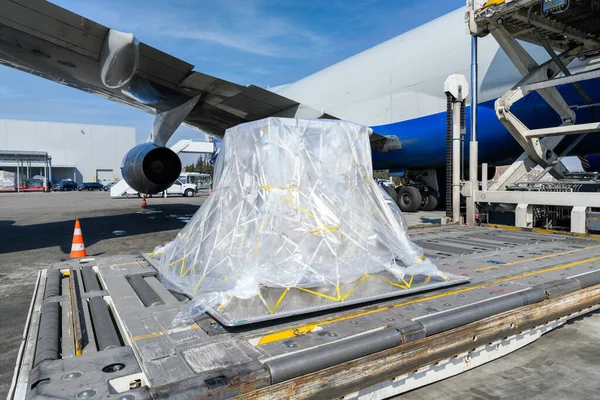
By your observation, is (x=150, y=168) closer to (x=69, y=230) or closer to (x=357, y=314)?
(x=69, y=230)

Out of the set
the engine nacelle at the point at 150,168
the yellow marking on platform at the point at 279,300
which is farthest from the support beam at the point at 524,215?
the engine nacelle at the point at 150,168

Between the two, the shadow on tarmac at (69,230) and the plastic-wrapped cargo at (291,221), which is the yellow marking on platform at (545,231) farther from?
the shadow on tarmac at (69,230)

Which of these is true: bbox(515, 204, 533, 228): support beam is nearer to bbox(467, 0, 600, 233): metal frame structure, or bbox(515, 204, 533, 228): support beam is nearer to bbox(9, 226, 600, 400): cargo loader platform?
bbox(467, 0, 600, 233): metal frame structure

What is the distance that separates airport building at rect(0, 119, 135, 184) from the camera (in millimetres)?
57125

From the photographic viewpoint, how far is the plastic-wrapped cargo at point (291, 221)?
118 inches

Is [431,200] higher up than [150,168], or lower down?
lower down

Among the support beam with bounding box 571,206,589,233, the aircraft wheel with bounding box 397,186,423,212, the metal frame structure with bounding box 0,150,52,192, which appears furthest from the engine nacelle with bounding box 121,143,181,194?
the metal frame structure with bounding box 0,150,52,192

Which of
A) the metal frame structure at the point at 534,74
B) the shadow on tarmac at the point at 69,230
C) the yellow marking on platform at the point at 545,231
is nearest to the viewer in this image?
the yellow marking on platform at the point at 545,231

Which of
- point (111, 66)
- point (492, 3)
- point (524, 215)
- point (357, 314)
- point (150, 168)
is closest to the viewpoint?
point (357, 314)

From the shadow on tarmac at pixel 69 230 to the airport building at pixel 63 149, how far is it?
168ft

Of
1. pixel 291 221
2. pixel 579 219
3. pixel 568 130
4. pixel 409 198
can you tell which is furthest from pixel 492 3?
pixel 409 198

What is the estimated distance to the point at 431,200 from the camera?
53.3 ft

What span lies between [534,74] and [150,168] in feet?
28.8

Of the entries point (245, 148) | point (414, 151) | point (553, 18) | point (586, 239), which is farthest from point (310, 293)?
point (414, 151)
